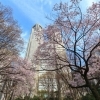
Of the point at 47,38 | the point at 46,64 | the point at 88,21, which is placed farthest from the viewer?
the point at 46,64

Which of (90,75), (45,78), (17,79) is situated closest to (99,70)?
(90,75)

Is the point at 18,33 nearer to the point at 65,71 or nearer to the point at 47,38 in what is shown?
the point at 47,38

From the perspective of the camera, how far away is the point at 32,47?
29.8 meters

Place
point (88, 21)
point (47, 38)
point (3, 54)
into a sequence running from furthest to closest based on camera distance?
1. point (3, 54)
2. point (47, 38)
3. point (88, 21)

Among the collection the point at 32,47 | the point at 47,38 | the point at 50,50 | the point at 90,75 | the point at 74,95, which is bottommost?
the point at 74,95

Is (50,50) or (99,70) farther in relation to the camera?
(99,70)

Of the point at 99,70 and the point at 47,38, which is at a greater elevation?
the point at 47,38

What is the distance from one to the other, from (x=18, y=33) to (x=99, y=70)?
5.84 m

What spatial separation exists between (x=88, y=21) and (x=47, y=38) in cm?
229

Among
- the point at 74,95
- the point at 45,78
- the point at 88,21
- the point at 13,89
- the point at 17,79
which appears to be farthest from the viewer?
the point at 45,78

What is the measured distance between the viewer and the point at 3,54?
9.69 m

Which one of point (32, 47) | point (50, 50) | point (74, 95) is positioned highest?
point (32, 47)

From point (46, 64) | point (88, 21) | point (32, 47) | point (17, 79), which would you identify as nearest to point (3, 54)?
point (46, 64)

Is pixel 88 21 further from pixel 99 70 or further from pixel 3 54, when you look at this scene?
pixel 3 54
